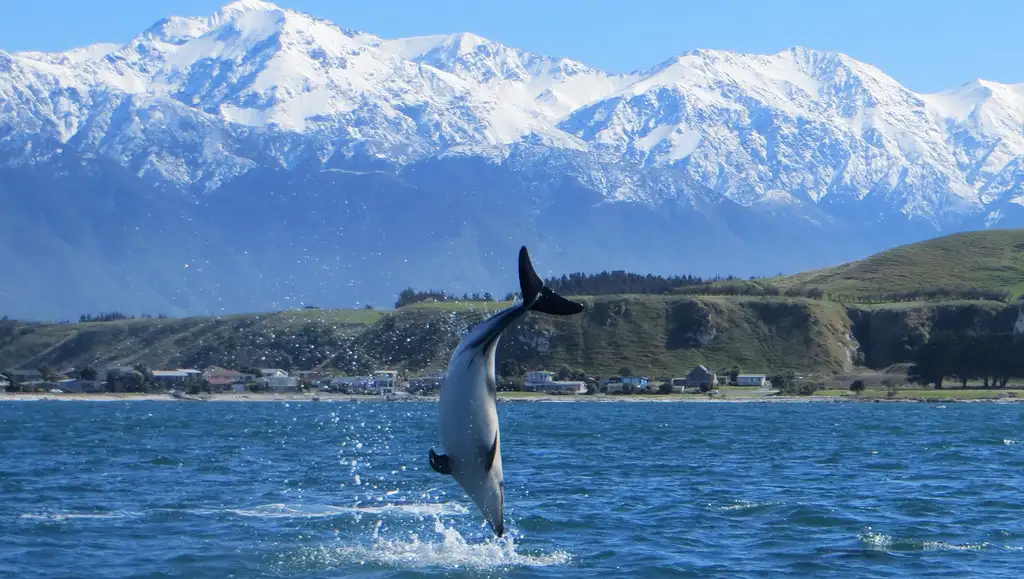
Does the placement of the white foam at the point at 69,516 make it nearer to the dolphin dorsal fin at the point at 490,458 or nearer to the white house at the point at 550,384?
the dolphin dorsal fin at the point at 490,458

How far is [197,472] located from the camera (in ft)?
197

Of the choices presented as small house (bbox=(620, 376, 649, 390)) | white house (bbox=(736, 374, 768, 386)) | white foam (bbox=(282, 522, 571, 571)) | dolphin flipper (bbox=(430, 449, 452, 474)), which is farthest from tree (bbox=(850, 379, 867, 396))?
dolphin flipper (bbox=(430, 449, 452, 474))

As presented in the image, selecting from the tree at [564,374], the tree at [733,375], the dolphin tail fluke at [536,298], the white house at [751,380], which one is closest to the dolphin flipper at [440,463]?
the dolphin tail fluke at [536,298]

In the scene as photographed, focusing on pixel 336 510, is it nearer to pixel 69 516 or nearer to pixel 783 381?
pixel 69 516

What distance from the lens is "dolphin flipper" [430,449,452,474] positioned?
27.5m

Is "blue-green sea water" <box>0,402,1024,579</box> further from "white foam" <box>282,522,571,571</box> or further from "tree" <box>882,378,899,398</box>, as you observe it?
"tree" <box>882,378,899,398</box>

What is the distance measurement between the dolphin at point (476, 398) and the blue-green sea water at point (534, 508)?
8.51 metres

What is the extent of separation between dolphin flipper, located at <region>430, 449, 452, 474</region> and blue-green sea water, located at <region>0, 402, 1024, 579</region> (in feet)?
28.3

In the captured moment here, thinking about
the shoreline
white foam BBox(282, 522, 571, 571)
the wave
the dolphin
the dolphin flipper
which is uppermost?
the shoreline

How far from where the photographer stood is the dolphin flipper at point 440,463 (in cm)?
2753

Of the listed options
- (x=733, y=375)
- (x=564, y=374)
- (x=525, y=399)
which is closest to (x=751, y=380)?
(x=733, y=375)

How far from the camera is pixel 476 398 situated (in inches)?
1093

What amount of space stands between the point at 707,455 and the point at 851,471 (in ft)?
35.4

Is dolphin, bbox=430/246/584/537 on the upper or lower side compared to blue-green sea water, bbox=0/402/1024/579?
upper
